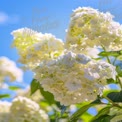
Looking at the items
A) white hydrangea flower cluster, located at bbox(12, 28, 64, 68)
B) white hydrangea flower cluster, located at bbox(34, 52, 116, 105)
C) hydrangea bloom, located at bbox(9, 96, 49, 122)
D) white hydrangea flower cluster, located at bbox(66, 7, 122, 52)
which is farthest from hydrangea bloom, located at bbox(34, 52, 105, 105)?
hydrangea bloom, located at bbox(9, 96, 49, 122)

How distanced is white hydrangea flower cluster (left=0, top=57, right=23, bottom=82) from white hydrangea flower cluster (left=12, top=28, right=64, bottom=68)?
0.83 meters

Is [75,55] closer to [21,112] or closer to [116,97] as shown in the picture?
[116,97]

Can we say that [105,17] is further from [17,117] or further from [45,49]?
[17,117]

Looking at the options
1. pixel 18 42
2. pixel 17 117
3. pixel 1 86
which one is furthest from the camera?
pixel 1 86

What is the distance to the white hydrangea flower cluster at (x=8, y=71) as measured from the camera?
3158 mm

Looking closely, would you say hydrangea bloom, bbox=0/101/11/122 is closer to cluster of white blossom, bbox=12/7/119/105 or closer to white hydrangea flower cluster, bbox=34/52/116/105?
cluster of white blossom, bbox=12/7/119/105

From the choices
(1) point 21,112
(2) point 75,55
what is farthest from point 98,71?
(1) point 21,112

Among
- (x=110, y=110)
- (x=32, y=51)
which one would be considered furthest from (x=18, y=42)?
(x=110, y=110)

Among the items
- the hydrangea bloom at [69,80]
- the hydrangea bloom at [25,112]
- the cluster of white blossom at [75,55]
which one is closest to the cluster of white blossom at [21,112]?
the hydrangea bloom at [25,112]

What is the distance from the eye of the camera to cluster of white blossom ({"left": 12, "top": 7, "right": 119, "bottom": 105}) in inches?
63.4

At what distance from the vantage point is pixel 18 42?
2293 millimetres

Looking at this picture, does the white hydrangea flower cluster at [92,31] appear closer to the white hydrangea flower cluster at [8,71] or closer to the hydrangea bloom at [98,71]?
the hydrangea bloom at [98,71]

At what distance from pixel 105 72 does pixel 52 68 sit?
0.18 m

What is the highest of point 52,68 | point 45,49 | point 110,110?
point 45,49
